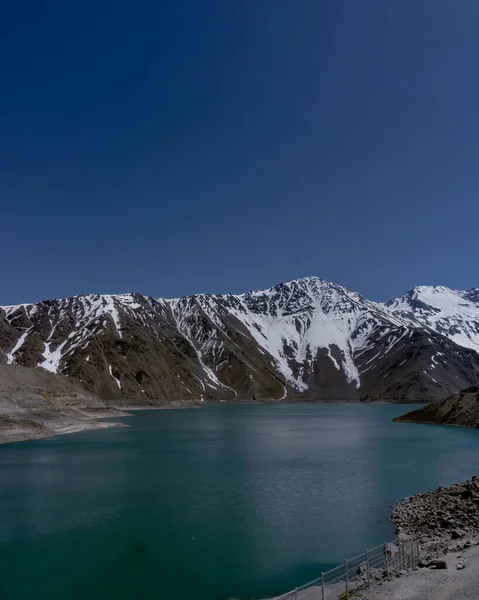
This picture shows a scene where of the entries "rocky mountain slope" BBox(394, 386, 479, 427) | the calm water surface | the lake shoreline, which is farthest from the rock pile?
"rocky mountain slope" BBox(394, 386, 479, 427)

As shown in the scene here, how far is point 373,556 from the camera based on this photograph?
24.5 metres

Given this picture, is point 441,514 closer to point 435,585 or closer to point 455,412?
point 435,585

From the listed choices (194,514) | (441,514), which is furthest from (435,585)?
(194,514)

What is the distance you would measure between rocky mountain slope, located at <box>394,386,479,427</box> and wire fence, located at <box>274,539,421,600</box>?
90.6 metres

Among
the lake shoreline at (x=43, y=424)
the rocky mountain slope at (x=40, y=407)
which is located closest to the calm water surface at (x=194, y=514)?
the lake shoreline at (x=43, y=424)

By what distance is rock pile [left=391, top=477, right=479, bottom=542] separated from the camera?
26.7 m

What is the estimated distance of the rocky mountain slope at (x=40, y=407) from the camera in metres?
87.6

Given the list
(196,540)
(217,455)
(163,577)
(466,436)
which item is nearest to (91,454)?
(217,455)

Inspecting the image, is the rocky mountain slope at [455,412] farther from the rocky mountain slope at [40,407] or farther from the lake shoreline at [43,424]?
the rocky mountain slope at [40,407]

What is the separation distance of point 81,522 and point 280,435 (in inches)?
2499

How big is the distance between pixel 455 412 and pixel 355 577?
4004 inches

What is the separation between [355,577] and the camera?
21.2m

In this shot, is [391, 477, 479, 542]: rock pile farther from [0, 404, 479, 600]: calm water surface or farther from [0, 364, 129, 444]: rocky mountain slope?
[0, 364, 129, 444]: rocky mountain slope

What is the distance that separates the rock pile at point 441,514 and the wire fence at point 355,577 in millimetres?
3827
